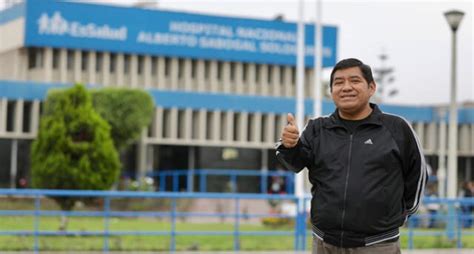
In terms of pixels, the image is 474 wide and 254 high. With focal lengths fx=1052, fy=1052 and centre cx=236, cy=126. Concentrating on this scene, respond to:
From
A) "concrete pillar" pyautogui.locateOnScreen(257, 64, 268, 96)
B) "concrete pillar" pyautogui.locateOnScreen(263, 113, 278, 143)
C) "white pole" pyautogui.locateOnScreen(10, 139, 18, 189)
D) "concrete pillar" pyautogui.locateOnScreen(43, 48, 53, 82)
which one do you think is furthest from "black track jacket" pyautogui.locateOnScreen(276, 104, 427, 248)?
"concrete pillar" pyautogui.locateOnScreen(257, 64, 268, 96)

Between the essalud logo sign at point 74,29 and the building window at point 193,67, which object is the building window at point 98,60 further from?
the building window at point 193,67

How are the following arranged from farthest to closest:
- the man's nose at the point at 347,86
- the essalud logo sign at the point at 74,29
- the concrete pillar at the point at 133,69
Answer: the concrete pillar at the point at 133,69 < the essalud logo sign at the point at 74,29 < the man's nose at the point at 347,86

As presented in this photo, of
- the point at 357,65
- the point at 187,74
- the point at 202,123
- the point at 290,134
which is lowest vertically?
the point at 290,134

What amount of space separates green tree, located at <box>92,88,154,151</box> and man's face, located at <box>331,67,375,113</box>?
34.6 m

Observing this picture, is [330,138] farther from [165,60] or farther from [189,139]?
[165,60]

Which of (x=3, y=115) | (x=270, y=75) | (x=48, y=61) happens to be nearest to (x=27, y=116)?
(x=3, y=115)

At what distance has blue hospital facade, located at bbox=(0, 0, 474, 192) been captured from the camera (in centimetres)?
4553

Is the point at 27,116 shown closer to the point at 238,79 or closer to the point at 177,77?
the point at 177,77

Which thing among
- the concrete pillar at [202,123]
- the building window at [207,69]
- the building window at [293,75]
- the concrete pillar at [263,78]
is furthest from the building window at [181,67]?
the concrete pillar at [202,123]

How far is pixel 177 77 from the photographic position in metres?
53.6

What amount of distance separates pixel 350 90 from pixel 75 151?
1997 cm

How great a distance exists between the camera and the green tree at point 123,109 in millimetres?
39875

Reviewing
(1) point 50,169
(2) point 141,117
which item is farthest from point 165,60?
(1) point 50,169

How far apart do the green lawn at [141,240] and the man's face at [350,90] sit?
11.9 m
